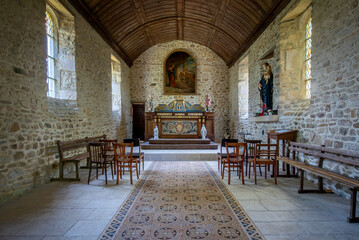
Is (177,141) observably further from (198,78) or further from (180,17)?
(180,17)

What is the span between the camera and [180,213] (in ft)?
8.60

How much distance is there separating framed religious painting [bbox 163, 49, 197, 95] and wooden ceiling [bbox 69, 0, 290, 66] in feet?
3.17

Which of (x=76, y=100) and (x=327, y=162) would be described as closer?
(x=327, y=162)

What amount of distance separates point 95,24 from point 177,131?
16.2 feet

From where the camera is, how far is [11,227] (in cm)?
230

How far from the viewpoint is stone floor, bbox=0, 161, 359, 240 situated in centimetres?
218

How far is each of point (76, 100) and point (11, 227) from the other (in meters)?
3.61

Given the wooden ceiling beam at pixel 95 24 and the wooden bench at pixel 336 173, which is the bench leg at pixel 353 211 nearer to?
the wooden bench at pixel 336 173

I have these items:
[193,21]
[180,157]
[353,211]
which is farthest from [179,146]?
[193,21]

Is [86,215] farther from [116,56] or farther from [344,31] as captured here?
[116,56]

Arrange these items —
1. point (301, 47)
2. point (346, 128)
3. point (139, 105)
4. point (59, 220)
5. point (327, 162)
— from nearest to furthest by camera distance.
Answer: point (59, 220) → point (346, 128) → point (327, 162) → point (301, 47) → point (139, 105)

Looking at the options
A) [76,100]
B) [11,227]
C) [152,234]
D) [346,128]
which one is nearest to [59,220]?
[11,227]

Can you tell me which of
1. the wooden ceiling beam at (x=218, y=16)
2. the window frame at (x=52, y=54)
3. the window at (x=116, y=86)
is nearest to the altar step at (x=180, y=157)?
the window frame at (x=52, y=54)

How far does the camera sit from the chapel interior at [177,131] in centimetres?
249
